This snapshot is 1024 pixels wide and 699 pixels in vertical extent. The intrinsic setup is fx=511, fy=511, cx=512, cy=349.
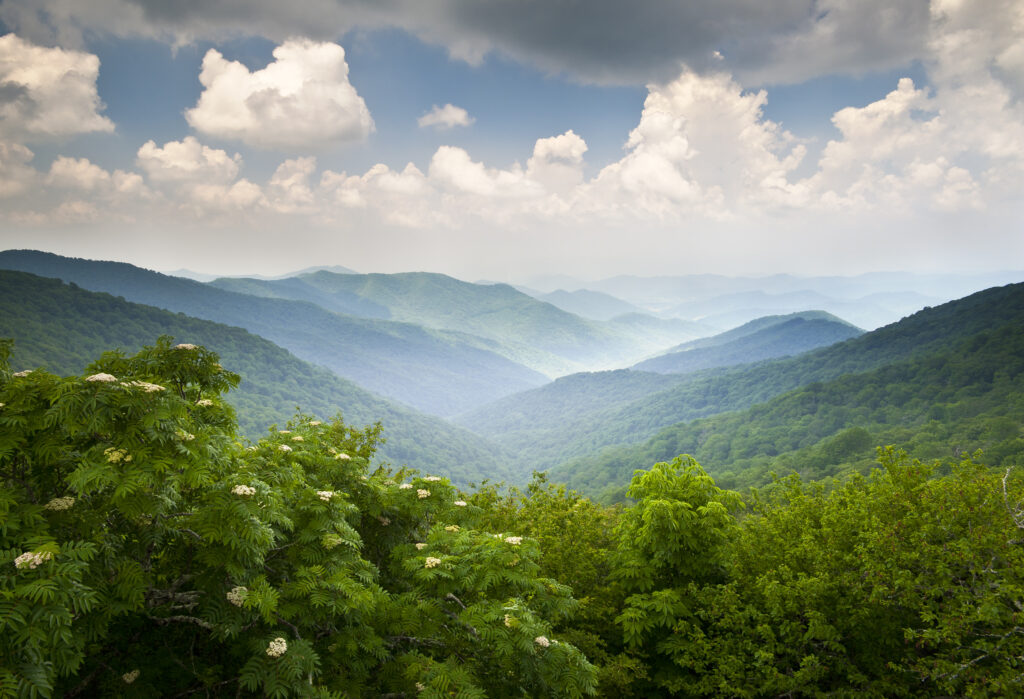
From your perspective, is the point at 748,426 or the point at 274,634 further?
the point at 748,426

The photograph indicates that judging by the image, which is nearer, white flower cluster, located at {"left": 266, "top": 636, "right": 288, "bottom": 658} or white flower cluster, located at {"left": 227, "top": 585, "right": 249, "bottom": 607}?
white flower cluster, located at {"left": 266, "top": 636, "right": 288, "bottom": 658}

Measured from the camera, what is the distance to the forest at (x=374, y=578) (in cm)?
632

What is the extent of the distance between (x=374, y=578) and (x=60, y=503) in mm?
6007

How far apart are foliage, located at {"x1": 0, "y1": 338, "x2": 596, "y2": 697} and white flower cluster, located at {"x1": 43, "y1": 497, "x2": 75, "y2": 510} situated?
0.02 metres

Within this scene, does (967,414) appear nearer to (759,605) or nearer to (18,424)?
(759,605)

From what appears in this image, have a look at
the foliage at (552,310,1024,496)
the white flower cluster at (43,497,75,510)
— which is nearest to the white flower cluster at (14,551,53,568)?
the white flower cluster at (43,497,75,510)

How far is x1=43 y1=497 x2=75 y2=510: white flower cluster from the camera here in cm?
646

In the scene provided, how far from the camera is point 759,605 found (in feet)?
51.5

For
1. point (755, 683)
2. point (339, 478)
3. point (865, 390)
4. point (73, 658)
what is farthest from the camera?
point (865, 390)

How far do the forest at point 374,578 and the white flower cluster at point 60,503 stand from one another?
30 mm

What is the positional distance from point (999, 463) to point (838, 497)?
3018 inches

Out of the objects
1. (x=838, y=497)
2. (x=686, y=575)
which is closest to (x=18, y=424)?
(x=686, y=575)

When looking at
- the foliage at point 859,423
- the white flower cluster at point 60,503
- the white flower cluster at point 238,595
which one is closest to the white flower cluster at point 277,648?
the white flower cluster at point 238,595

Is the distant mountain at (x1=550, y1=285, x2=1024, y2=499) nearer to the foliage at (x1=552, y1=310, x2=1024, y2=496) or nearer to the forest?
the foliage at (x1=552, y1=310, x2=1024, y2=496)
